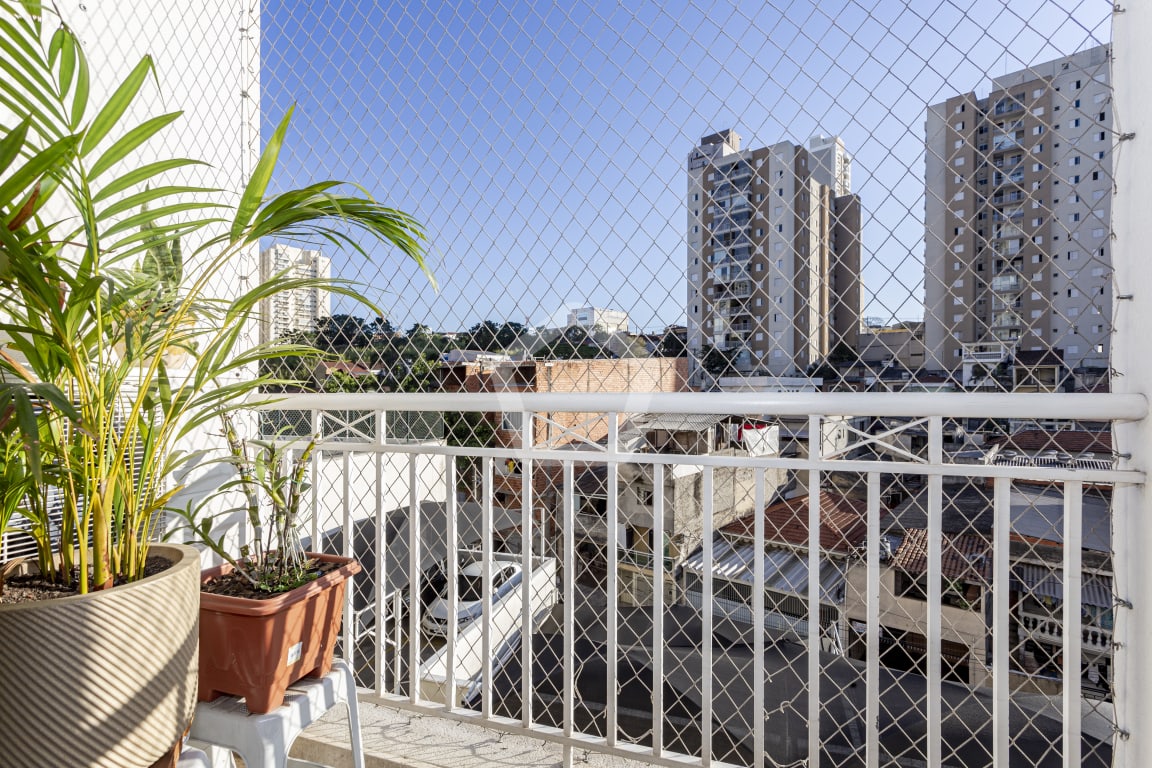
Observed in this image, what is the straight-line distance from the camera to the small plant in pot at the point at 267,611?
1.08m

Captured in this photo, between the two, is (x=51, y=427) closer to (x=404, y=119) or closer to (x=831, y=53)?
(x=404, y=119)

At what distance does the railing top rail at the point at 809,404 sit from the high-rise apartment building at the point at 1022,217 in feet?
0.45

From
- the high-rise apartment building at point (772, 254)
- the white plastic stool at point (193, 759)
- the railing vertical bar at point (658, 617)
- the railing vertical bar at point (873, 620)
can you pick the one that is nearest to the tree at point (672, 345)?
the high-rise apartment building at point (772, 254)

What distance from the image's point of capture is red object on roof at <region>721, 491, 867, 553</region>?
1.24m

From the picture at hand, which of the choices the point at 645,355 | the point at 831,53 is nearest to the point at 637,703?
the point at 645,355

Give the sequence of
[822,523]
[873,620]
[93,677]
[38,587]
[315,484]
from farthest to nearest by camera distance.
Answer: [315,484]
[822,523]
[873,620]
[38,587]
[93,677]

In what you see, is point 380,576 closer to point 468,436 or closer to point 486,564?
point 486,564

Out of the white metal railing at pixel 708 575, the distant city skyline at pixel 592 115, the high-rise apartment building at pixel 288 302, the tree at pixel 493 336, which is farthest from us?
the high-rise apartment building at pixel 288 302

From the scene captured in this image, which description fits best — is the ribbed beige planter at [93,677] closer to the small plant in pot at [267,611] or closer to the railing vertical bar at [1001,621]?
the small plant in pot at [267,611]

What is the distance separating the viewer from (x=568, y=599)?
139 centimetres

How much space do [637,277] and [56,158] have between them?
1.03 meters

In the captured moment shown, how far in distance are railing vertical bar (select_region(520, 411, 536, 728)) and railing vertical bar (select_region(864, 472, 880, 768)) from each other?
0.72 metres

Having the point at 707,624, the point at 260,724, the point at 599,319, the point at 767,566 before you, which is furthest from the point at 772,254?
the point at 260,724

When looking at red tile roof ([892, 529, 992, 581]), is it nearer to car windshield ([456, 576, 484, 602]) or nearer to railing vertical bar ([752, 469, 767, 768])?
railing vertical bar ([752, 469, 767, 768])
